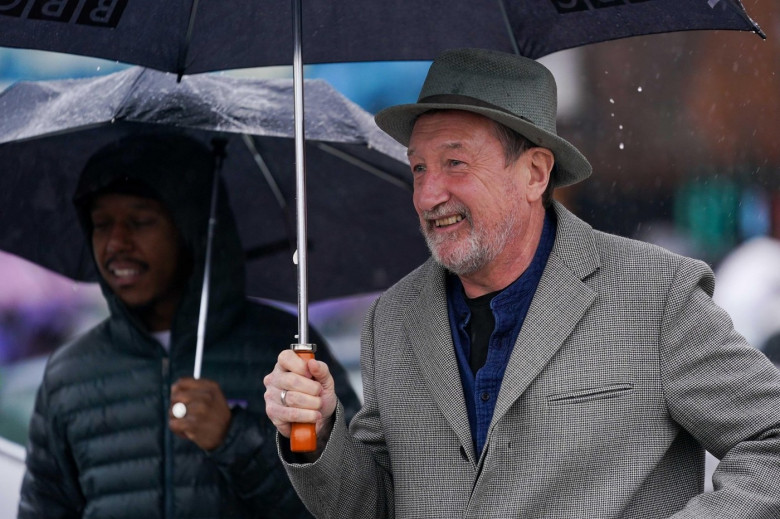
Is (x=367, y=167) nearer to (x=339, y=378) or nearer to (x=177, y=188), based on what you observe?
(x=177, y=188)

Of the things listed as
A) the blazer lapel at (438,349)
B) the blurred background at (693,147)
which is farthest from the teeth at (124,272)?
the blurred background at (693,147)

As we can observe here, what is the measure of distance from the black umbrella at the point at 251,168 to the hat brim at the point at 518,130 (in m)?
0.72

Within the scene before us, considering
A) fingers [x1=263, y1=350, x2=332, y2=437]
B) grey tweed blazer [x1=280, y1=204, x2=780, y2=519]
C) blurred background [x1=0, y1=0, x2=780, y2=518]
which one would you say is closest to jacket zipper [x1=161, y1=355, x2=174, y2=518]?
grey tweed blazer [x1=280, y1=204, x2=780, y2=519]

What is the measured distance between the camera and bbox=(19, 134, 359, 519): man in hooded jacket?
3.91 m

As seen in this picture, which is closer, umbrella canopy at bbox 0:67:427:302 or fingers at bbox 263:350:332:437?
fingers at bbox 263:350:332:437

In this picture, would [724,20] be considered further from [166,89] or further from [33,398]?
[33,398]

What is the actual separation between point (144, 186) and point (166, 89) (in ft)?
1.21

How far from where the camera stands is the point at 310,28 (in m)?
3.34

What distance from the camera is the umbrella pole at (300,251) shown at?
8.34ft

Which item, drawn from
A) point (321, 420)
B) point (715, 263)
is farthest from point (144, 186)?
point (715, 263)

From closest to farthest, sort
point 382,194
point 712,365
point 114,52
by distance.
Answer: point 712,365 < point 114,52 < point 382,194

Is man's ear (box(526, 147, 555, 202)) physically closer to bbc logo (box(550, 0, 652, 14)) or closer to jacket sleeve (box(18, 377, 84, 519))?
bbc logo (box(550, 0, 652, 14))

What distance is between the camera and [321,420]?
8.69 feet

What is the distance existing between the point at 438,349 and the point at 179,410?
1330 millimetres
